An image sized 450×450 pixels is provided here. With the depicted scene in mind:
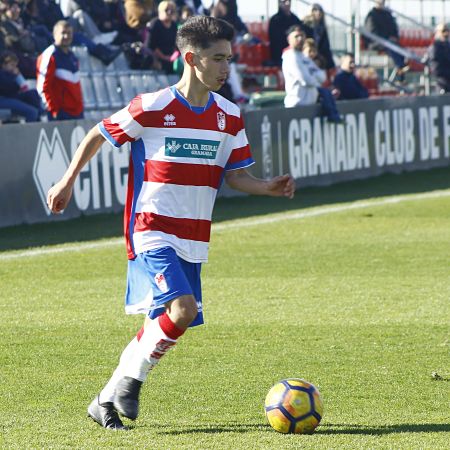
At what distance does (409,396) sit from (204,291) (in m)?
4.08

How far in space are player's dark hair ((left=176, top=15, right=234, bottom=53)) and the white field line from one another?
6741 millimetres

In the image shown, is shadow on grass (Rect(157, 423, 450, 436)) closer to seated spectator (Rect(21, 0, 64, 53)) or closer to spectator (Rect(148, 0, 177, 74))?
seated spectator (Rect(21, 0, 64, 53))

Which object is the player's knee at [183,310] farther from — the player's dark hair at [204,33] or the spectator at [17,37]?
the spectator at [17,37]

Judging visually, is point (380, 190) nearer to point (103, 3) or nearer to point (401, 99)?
point (401, 99)

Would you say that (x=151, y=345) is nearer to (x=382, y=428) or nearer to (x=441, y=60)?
(x=382, y=428)

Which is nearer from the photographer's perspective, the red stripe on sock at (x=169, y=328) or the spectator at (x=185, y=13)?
the red stripe on sock at (x=169, y=328)

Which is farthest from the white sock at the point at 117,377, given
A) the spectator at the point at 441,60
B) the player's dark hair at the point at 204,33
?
the spectator at the point at 441,60

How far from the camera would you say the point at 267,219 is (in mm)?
15734

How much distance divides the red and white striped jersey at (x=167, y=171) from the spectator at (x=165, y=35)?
47.6ft

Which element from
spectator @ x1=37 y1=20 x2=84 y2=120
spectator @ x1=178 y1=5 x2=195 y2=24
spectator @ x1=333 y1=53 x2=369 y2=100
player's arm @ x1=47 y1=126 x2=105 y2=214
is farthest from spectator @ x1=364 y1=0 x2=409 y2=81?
player's arm @ x1=47 y1=126 x2=105 y2=214

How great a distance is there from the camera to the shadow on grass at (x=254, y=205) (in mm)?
13836

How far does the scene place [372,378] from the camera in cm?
705

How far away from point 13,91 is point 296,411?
11.8 metres

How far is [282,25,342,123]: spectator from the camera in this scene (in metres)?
19.3
